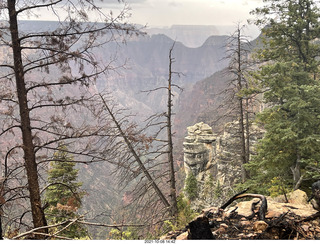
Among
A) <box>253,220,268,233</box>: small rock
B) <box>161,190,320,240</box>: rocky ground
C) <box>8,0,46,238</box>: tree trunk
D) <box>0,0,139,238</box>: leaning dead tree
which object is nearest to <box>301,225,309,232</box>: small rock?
<box>161,190,320,240</box>: rocky ground

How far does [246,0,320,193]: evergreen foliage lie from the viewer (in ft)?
27.3

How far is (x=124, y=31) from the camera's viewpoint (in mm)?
5043

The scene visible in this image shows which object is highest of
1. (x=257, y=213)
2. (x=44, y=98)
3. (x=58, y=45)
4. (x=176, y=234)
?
(x=58, y=45)

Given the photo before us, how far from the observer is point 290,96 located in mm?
8695

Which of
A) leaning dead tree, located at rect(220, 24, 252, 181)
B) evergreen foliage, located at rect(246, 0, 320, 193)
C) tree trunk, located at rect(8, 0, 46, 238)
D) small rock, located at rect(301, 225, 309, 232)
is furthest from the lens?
leaning dead tree, located at rect(220, 24, 252, 181)

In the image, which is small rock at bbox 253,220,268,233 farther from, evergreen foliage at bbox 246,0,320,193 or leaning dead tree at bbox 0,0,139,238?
evergreen foliage at bbox 246,0,320,193

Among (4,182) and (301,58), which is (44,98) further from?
(301,58)

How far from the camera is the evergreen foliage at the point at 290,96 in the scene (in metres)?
8.31

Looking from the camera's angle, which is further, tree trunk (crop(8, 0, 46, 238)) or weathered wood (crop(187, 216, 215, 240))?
tree trunk (crop(8, 0, 46, 238))

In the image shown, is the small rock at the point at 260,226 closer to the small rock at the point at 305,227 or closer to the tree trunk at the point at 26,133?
the small rock at the point at 305,227

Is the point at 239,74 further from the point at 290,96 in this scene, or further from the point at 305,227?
the point at 305,227

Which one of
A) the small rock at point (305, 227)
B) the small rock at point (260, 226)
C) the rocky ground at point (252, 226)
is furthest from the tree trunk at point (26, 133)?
the small rock at point (305, 227)
